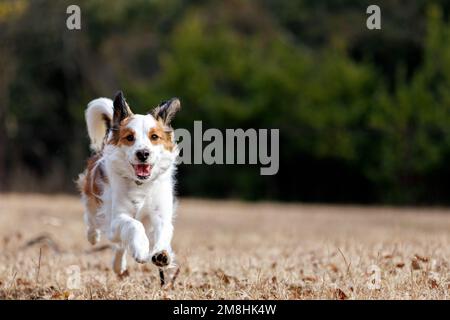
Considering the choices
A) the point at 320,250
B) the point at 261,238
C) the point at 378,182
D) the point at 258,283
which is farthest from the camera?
the point at 378,182

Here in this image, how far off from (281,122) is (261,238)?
14.8m

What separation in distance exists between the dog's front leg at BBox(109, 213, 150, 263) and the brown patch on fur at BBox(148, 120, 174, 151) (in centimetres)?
58

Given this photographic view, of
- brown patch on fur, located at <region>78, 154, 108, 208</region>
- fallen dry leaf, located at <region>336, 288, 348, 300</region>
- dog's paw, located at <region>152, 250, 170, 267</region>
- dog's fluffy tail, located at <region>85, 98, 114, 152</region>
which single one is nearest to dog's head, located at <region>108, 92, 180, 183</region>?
brown patch on fur, located at <region>78, 154, 108, 208</region>

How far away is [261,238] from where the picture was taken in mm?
12391

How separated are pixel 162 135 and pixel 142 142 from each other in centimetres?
22

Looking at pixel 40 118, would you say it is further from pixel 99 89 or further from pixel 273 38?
pixel 273 38

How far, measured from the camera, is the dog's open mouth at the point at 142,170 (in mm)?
5867

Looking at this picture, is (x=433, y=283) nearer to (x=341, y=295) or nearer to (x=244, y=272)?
(x=341, y=295)

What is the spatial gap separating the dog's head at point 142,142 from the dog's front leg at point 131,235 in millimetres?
316

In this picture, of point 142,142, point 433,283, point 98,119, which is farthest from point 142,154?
point 433,283

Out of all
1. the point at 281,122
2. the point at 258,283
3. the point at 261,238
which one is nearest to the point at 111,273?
the point at 258,283

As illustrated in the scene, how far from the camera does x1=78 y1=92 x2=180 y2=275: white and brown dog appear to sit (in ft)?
18.8

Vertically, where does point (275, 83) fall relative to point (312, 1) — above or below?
below

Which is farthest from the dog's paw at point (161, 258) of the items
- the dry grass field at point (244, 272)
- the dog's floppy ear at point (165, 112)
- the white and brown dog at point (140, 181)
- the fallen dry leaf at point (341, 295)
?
the fallen dry leaf at point (341, 295)
